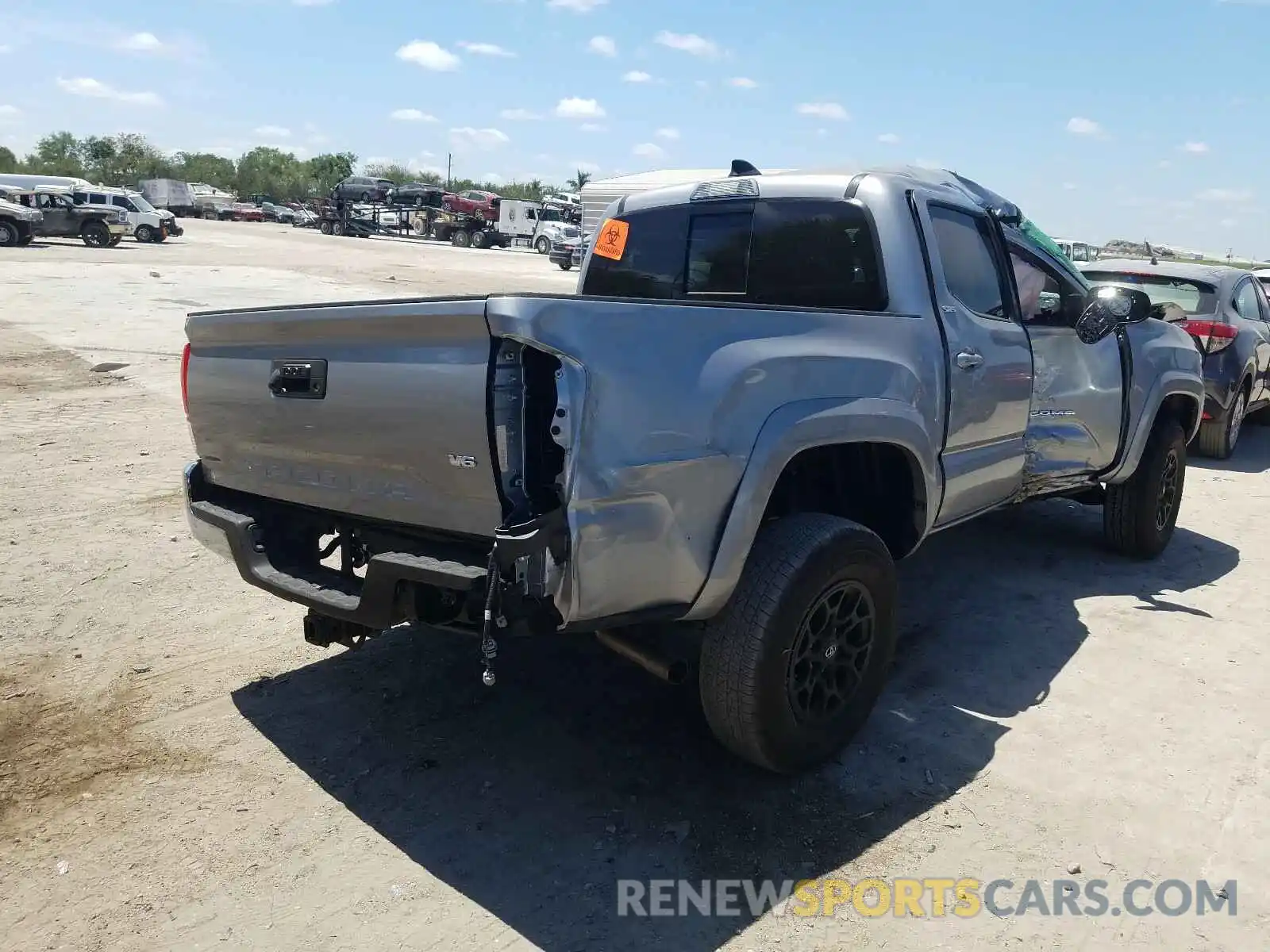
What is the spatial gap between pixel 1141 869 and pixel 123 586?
4.43 meters

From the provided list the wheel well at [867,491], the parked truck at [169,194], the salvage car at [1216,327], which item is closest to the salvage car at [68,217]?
the parked truck at [169,194]

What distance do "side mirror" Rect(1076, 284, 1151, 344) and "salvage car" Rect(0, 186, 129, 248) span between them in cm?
3246

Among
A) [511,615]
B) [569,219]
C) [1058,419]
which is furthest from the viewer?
[569,219]

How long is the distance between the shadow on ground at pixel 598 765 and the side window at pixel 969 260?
1.55m

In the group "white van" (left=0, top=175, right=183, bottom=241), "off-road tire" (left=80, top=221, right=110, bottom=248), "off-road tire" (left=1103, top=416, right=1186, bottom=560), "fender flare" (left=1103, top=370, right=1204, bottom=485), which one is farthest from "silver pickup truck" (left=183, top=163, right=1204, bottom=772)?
"white van" (left=0, top=175, right=183, bottom=241)

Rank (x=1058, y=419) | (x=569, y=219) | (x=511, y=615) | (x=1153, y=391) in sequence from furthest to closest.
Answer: (x=569, y=219)
(x=1153, y=391)
(x=1058, y=419)
(x=511, y=615)

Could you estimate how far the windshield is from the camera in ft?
27.3

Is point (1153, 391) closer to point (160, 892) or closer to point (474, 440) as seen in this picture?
point (474, 440)

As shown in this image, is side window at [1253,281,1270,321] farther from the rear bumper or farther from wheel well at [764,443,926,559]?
the rear bumper

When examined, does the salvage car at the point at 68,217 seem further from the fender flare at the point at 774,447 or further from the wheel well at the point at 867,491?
the fender flare at the point at 774,447

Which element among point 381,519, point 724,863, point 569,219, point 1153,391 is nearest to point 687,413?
point 381,519

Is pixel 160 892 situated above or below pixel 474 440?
below

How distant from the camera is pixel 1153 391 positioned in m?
5.20

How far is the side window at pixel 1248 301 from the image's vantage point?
340 inches
